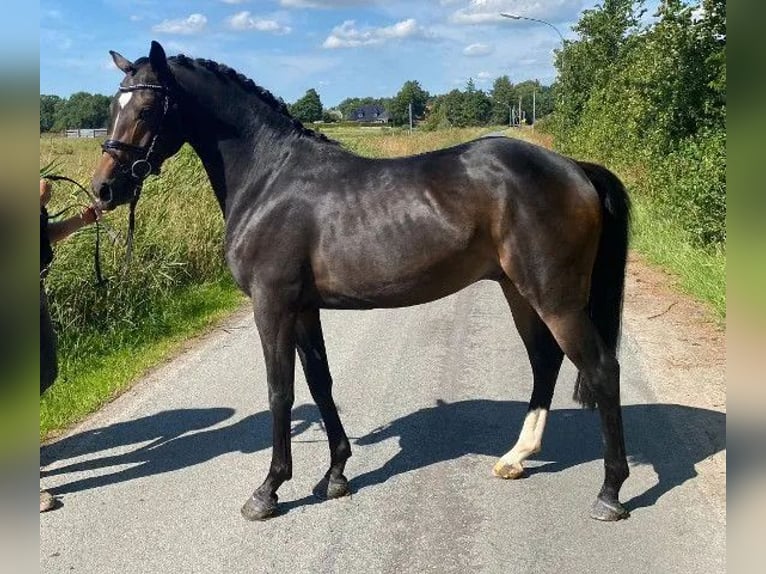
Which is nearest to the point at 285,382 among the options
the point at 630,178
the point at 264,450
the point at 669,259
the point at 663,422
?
the point at 264,450

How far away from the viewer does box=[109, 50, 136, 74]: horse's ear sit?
3.54 m

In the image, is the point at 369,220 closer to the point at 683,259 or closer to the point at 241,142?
the point at 241,142

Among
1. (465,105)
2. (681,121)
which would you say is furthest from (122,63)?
(465,105)

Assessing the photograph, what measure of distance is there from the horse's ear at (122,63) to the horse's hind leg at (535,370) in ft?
7.37

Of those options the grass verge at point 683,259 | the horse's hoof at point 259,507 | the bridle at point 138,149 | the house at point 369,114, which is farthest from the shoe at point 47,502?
the house at point 369,114

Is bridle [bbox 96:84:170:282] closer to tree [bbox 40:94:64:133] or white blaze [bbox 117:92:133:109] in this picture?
white blaze [bbox 117:92:133:109]

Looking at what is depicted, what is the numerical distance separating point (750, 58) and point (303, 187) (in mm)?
2645

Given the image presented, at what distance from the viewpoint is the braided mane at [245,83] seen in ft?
12.1

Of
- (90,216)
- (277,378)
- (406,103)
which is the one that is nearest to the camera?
(277,378)

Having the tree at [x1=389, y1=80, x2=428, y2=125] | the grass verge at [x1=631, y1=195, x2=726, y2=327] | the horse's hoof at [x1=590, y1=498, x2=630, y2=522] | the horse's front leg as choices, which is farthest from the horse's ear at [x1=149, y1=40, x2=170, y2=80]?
the tree at [x1=389, y1=80, x2=428, y2=125]

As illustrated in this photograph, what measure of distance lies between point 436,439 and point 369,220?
164 cm

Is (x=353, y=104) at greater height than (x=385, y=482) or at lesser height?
greater

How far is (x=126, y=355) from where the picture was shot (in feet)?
20.9

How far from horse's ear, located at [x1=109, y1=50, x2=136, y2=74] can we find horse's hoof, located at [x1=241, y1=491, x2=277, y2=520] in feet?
7.31
